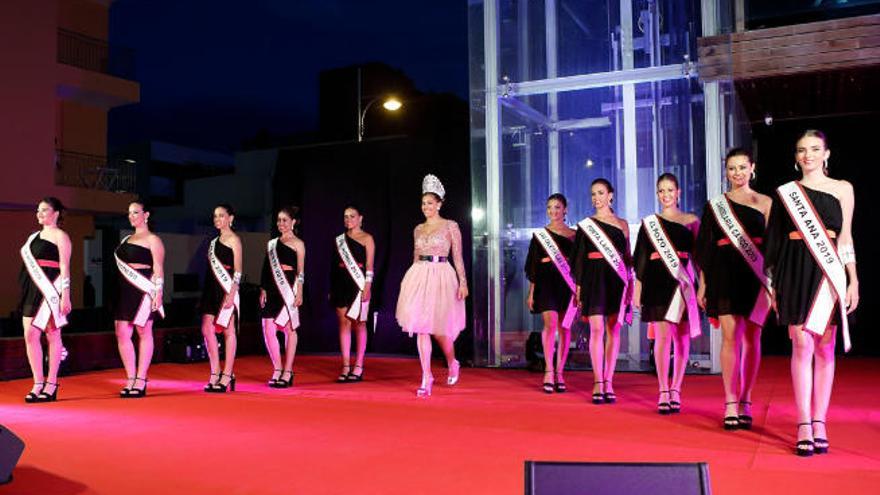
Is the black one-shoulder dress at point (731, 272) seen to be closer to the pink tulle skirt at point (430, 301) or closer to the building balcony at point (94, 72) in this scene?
the pink tulle skirt at point (430, 301)

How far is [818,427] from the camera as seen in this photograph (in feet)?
12.7

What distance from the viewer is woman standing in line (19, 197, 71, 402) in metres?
6.06

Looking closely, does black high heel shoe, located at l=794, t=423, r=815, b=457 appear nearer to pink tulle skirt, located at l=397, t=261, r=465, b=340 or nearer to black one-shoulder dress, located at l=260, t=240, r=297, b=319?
pink tulle skirt, located at l=397, t=261, r=465, b=340

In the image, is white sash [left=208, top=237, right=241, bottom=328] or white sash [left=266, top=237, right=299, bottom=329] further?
white sash [left=266, top=237, right=299, bottom=329]

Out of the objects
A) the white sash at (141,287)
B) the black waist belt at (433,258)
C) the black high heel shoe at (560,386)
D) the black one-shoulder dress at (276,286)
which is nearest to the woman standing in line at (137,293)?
the white sash at (141,287)

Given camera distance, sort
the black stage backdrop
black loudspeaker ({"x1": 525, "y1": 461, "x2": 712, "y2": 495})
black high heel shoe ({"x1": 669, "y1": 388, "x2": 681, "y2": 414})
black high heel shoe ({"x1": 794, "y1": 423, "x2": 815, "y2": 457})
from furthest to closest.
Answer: the black stage backdrop → black high heel shoe ({"x1": 669, "y1": 388, "x2": 681, "y2": 414}) → black high heel shoe ({"x1": 794, "y1": 423, "x2": 815, "y2": 457}) → black loudspeaker ({"x1": 525, "y1": 461, "x2": 712, "y2": 495})

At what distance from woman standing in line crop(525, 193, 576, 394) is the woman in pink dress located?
575 millimetres

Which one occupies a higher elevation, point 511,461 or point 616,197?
point 616,197

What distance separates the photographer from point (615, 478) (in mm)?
1989

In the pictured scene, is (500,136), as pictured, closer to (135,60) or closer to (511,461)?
(511,461)

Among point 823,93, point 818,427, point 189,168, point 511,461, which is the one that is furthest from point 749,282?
point 189,168

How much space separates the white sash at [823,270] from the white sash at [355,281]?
4.10 m

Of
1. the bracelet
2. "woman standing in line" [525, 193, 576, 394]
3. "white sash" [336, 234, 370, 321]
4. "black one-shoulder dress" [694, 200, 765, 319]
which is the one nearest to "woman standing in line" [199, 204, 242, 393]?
"white sash" [336, 234, 370, 321]

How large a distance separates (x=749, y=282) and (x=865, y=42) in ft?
14.3
